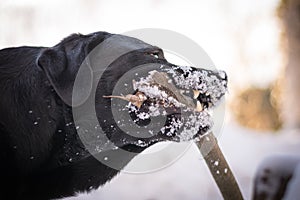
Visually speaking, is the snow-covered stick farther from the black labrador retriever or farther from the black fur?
the black fur

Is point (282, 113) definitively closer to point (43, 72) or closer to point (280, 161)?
point (280, 161)

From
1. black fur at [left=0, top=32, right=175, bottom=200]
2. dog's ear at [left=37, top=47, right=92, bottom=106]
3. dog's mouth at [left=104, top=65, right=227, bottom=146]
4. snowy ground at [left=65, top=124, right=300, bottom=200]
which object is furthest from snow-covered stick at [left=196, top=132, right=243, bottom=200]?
snowy ground at [left=65, top=124, right=300, bottom=200]

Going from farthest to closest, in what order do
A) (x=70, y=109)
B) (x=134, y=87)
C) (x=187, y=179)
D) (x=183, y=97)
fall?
(x=187, y=179), (x=70, y=109), (x=134, y=87), (x=183, y=97)

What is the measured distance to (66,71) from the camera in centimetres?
314

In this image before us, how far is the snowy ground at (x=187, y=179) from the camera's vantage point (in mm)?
5207

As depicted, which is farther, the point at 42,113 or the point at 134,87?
the point at 42,113

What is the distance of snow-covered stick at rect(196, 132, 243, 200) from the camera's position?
300 centimetres

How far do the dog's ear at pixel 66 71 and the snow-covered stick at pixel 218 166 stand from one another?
711mm

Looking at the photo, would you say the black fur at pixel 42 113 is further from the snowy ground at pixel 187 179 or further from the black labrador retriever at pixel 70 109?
the snowy ground at pixel 187 179

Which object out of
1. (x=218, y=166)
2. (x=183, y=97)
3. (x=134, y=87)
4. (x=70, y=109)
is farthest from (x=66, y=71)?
(x=218, y=166)

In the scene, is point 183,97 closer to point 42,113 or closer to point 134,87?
point 134,87

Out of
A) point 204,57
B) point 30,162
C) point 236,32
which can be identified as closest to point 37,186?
point 30,162

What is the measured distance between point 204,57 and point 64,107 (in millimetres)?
938

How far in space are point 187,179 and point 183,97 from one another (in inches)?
129
